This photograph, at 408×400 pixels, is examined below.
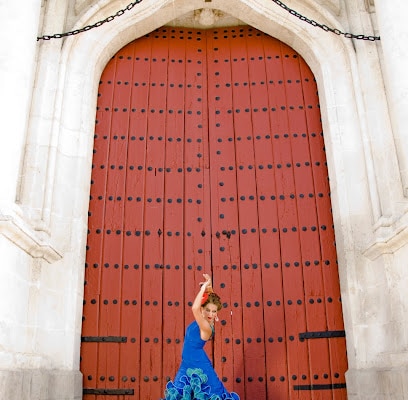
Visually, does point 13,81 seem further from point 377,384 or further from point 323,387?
point 377,384

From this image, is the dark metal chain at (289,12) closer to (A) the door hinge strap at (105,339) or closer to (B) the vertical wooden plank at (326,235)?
(B) the vertical wooden plank at (326,235)

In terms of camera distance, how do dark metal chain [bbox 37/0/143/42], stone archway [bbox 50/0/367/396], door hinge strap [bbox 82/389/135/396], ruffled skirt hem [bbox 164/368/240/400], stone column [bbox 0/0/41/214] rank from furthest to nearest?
dark metal chain [bbox 37/0/143/42] < stone archway [bbox 50/0/367/396] < door hinge strap [bbox 82/389/135/396] < stone column [bbox 0/0/41/214] < ruffled skirt hem [bbox 164/368/240/400]

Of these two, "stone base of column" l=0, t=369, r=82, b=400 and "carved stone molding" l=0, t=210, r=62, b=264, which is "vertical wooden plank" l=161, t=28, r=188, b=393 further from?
"carved stone molding" l=0, t=210, r=62, b=264

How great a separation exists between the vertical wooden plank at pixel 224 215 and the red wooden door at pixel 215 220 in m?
0.01

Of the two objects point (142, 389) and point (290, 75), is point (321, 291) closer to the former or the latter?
point (142, 389)

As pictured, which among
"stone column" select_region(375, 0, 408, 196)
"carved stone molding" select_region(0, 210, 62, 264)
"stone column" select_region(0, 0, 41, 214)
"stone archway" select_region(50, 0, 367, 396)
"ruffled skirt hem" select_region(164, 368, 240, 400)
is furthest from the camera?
"stone archway" select_region(50, 0, 367, 396)

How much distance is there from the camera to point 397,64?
418cm

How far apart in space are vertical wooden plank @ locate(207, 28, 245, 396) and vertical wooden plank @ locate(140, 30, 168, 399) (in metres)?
0.46

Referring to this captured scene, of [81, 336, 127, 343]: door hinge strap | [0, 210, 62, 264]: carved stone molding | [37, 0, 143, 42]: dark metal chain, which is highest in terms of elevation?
[37, 0, 143, 42]: dark metal chain

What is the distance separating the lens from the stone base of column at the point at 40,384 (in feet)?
10.7

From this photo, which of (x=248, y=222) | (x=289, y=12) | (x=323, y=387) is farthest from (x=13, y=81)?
(x=323, y=387)

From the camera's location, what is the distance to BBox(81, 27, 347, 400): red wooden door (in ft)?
13.9

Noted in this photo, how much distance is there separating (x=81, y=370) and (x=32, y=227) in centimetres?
119

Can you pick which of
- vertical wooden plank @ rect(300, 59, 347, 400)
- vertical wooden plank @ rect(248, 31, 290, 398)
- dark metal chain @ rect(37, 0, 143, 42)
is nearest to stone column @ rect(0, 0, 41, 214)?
dark metal chain @ rect(37, 0, 143, 42)
